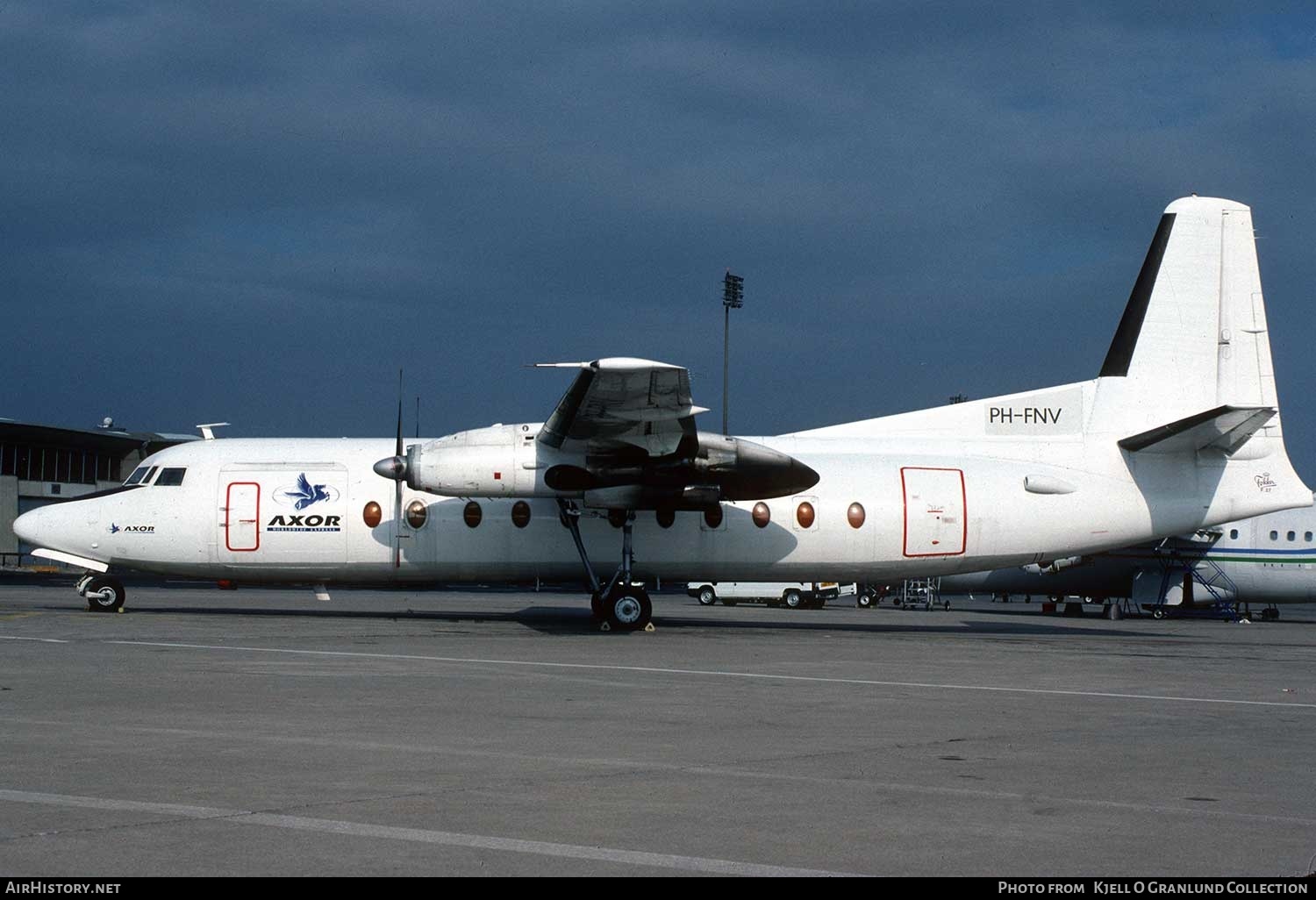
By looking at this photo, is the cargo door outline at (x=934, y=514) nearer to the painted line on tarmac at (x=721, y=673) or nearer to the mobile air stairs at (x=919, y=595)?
the painted line on tarmac at (x=721, y=673)

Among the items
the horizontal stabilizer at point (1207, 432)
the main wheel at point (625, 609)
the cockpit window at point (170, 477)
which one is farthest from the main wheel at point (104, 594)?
the horizontal stabilizer at point (1207, 432)

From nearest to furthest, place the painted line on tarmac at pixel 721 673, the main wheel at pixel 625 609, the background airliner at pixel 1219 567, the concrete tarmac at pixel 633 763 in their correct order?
the concrete tarmac at pixel 633 763
the painted line on tarmac at pixel 721 673
the main wheel at pixel 625 609
the background airliner at pixel 1219 567

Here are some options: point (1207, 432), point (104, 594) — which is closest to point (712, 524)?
point (1207, 432)

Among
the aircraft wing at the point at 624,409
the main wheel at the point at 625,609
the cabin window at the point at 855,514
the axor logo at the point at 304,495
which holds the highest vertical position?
the aircraft wing at the point at 624,409

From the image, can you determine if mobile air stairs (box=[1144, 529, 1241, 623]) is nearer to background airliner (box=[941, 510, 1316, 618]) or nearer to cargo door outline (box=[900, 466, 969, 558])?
background airliner (box=[941, 510, 1316, 618])

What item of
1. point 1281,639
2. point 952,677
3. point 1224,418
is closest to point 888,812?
point 952,677

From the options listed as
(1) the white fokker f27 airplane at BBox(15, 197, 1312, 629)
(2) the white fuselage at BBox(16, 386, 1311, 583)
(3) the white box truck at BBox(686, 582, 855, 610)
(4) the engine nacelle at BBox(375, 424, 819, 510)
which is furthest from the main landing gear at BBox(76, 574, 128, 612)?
(3) the white box truck at BBox(686, 582, 855, 610)

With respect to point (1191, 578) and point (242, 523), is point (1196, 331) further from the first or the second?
point (1191, 578)

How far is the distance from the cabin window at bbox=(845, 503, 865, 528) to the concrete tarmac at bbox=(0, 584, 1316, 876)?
5.62 m

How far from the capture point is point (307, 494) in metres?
21.7

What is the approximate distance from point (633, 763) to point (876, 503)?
1452 cm

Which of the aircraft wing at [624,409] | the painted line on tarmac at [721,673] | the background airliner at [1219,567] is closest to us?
the painted line on tarmac at [721,673]

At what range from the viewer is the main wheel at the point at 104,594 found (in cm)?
2242

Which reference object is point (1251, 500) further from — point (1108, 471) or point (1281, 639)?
point (1281, 639)
